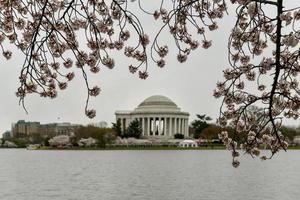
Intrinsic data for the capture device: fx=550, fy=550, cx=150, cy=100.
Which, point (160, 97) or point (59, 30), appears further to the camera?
point (160, 97)

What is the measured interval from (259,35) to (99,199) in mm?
20210

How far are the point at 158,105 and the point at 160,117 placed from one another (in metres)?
4.43

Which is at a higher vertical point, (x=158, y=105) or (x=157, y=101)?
(x=157, y=101)

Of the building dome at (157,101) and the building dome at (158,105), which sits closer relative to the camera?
the building dome at (158,105)

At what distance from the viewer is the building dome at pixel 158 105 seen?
459 feet

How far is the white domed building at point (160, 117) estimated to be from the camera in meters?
138

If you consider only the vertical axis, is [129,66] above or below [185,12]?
below

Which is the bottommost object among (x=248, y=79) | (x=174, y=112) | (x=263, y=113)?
(x=263, y=113)

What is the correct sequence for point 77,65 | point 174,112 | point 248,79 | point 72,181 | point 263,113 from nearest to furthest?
1. point 263,113
2. point 77,65
3. point 248,79
4. point 72,181
5. point 174,112

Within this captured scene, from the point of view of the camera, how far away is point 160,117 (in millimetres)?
137875

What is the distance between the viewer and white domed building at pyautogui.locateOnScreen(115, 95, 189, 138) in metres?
138

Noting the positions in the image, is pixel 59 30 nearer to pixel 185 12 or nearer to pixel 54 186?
pixel 185 12

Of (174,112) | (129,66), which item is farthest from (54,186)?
(174,112)

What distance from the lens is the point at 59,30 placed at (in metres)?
5.99
